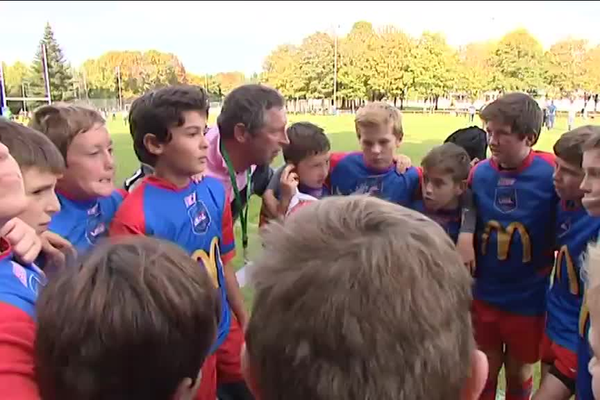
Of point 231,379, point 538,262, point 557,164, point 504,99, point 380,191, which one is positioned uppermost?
point 504,99

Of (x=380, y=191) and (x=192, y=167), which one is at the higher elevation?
(x=192, y=167)

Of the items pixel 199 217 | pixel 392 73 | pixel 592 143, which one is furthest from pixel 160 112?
pixel 392 73

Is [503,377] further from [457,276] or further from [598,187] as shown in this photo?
[457,276]

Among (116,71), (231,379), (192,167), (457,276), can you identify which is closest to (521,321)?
(231,379)

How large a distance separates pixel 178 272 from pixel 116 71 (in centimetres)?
8426

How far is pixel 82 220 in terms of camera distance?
2.61m

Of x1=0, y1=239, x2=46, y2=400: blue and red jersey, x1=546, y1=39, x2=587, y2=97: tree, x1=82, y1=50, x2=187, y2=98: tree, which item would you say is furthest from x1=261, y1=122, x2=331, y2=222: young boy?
x1=82, y1=50, x2=187, y2=98: tree

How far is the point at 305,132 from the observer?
3.99 m

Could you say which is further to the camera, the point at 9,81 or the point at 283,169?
the point at 9,81

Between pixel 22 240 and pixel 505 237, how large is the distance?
8.84ft

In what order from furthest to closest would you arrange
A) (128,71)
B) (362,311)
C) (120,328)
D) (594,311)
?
(128,71) → (594,311) → (120,328) → (362,311)

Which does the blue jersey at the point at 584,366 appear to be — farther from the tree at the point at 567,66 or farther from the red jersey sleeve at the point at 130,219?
the tree at the point at 567,66

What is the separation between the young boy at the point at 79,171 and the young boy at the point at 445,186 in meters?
1.91

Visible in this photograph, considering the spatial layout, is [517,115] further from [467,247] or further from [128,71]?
[128,71]
